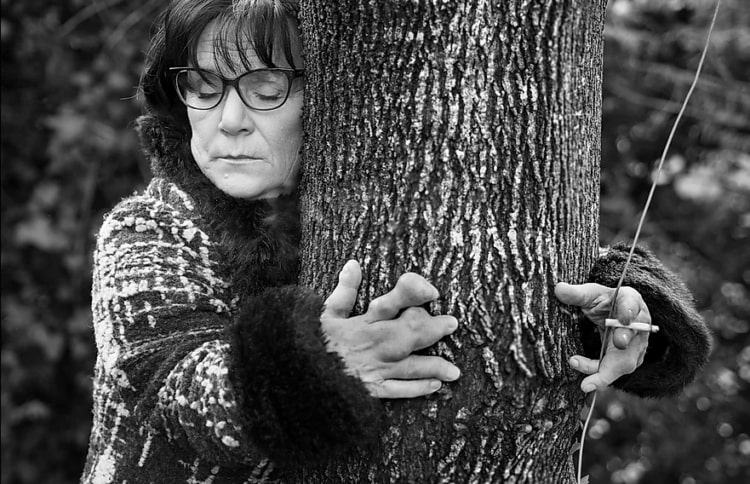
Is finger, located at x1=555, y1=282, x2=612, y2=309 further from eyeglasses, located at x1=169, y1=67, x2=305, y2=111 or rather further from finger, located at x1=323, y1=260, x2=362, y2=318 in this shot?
eyeglasses, located at x1=169, y1=67, x2=305, y2=111

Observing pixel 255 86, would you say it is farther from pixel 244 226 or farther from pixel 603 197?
pixel 603 197

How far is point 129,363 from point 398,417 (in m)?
0.50

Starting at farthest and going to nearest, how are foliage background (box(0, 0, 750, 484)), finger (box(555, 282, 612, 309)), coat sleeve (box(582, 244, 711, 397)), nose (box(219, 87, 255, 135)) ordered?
foliage background (box(0, 0, 750, 484)) → nose (box(219, 87, 255, 135)) → coat sleeve (box(582, 244, 711, 397)) → finger (box(555, 282, 612, 309))

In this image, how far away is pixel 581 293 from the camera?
1349mm

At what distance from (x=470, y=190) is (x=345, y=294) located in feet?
0.87

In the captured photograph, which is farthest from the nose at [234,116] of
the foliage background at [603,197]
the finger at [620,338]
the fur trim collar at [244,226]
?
the foliage background at [603,197]

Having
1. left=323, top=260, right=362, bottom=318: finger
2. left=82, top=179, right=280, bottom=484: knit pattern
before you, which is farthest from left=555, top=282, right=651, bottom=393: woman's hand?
left=82, top=179, right=280, bottom=484: knit pattern

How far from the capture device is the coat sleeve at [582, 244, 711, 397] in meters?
1.46

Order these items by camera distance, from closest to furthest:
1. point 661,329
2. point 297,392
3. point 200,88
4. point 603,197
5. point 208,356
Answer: point 297,392
point 208,356
point 661,329
point 200,88
point 603,197

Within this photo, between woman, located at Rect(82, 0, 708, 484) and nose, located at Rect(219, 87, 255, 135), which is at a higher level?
nose, located at Rect(219, 87, 255, 135)

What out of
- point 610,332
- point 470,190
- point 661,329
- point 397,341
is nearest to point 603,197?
point 661,329

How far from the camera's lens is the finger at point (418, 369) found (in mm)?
1276

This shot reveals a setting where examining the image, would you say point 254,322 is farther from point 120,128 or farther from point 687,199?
point 687,199

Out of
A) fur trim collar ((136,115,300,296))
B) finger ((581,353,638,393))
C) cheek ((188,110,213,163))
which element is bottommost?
finger ((581,353,638,393))
